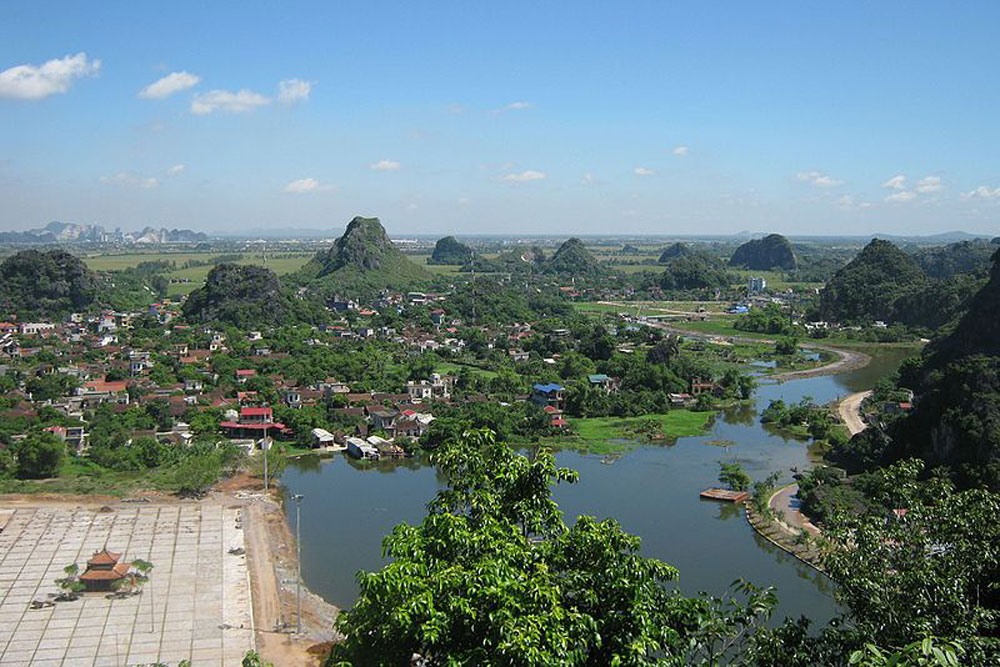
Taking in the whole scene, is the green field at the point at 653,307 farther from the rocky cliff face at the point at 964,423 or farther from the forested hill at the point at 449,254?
the forested hill at the point at 449,254

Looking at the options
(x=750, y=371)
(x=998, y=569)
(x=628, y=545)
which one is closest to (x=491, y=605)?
(x=628, y=545)

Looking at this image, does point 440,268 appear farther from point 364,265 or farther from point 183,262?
point 183,262

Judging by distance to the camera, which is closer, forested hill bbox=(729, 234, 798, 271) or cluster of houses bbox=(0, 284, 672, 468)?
cluster of houses bbox=(0, 284, 672, 468)

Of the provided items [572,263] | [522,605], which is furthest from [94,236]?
[522,605]

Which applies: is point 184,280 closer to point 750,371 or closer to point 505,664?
point 750,371

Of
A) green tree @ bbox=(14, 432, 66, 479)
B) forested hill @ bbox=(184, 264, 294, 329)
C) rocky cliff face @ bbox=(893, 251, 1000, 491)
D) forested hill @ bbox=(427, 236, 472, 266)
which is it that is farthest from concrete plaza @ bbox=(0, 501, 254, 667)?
forested hill @ bbox=(427, 236, 472, 266)

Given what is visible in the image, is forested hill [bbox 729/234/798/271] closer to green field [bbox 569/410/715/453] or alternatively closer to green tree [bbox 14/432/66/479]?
green field [bbox 569/410/715/453]
